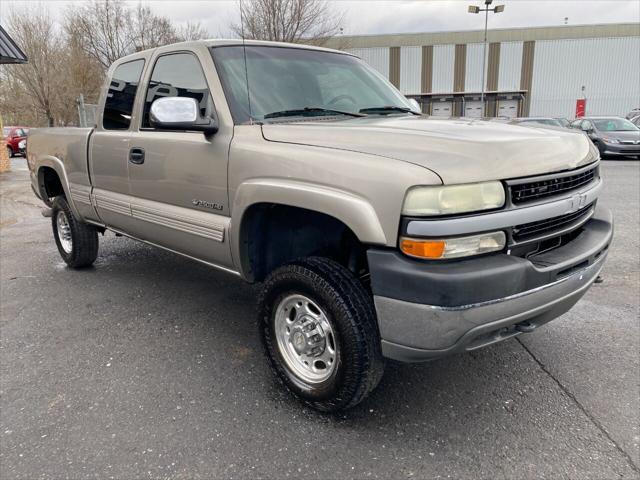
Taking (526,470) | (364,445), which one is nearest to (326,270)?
(364,445)

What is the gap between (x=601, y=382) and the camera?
2.92m

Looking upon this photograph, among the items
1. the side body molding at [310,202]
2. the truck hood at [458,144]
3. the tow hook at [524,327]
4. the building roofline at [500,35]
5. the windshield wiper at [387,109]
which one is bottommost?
the tow hook at [524,327]

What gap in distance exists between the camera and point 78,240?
16.6ft

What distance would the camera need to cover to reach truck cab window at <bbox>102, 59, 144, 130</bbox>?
398cm

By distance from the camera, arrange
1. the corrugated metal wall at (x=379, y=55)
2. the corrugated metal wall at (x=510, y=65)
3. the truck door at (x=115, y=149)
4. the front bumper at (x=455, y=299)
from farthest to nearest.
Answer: the corrugated metal wall at (x=379, y=55) < the corrugated metal wall at (x=510, y=65) < the truck door at (x=115, y=149) < the front bumper at (x=455, y=299)

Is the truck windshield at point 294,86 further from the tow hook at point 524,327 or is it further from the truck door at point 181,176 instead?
the tow hook at point 524,327

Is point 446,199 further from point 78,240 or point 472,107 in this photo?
point 472,107

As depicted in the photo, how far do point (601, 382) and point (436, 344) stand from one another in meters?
1.45

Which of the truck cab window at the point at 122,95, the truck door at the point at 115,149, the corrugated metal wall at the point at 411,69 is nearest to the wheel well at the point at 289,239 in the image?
the truck door at the point at 115,149

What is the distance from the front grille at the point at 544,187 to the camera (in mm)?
2201

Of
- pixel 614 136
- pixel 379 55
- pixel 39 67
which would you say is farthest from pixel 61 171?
pixel 379 55

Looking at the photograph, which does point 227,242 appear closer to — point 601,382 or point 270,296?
point 270,296

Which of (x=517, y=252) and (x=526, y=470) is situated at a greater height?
(x=517, y=252)

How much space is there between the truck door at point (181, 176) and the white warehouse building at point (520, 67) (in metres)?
37.4
